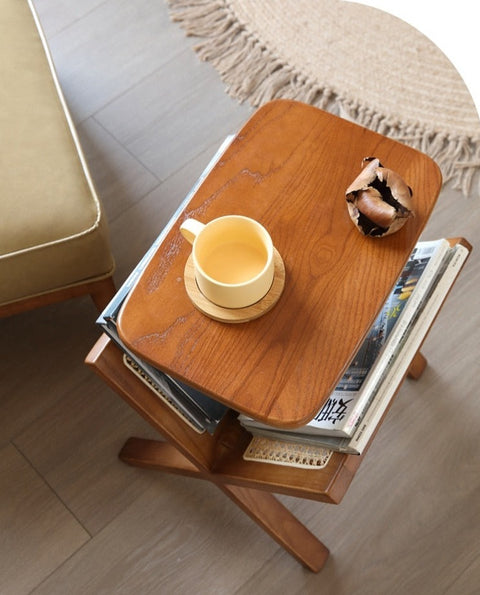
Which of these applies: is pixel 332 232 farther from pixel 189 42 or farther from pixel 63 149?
pixel 189 42

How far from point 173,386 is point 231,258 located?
0.19 m

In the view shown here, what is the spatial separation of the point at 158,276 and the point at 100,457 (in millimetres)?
550

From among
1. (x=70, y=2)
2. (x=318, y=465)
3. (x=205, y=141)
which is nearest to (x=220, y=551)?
(x=318, y=465)

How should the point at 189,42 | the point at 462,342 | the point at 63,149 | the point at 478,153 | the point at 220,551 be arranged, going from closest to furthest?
1. the point at 63,149
2. the point at 220,551
3. the point at 462,342
4. the point at 478,153
5. the point at 189,42

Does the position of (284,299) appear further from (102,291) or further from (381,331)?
(102,291)

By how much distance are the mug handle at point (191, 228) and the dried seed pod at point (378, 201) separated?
0.52 feet

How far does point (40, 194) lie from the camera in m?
0.97

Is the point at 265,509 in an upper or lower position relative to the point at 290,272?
lower

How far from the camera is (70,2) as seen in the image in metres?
1.60

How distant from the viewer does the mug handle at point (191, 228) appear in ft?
2.32

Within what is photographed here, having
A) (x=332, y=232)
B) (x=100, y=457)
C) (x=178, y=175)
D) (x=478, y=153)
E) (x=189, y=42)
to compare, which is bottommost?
(x=100, y=457)

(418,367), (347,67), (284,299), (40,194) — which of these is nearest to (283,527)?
(418,367)

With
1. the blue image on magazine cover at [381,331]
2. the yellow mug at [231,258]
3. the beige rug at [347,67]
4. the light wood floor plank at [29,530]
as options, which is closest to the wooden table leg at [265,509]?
the light wood floor plank at [29,530]

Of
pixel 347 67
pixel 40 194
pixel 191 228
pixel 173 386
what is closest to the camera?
pixel 191 228
